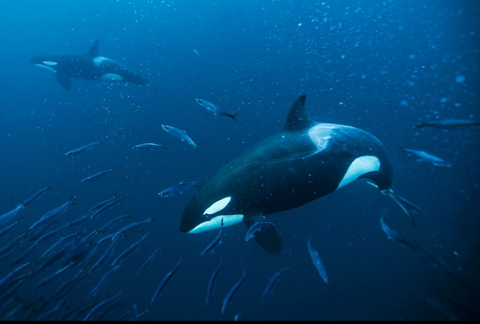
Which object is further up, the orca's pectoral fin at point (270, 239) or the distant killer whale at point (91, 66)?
the distant killer whale at point (91, 66)

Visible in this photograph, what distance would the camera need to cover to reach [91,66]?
10.5 m

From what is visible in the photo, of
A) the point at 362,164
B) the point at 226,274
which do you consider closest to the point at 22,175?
the point at 226,274

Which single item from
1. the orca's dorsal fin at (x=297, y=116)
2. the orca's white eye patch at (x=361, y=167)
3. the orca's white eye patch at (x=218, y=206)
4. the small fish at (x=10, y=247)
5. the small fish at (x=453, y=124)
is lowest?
the small fish at (x=10, y=247)

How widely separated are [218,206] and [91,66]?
942cm

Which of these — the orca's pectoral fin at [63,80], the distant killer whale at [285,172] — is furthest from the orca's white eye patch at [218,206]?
the orca's pectoral fin at [63,80]

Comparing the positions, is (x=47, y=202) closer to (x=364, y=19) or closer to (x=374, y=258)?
(x=374, y=258)

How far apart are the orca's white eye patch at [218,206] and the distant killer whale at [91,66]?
8.47 m

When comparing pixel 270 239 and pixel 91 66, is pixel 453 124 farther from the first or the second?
pixel 91 66

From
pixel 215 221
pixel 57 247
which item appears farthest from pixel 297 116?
pixel 57 247

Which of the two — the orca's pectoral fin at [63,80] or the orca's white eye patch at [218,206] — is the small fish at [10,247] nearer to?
the orca's white eye patch at [218,206]

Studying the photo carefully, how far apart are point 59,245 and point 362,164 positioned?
6.09 metres

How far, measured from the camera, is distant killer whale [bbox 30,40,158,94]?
1058 cm

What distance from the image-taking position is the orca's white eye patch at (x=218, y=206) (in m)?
4.89

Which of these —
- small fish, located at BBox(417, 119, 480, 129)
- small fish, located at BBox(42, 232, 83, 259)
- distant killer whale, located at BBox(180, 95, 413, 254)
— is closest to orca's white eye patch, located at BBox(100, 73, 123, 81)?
small fish, located at BBox(42, 232, 83, 259)
